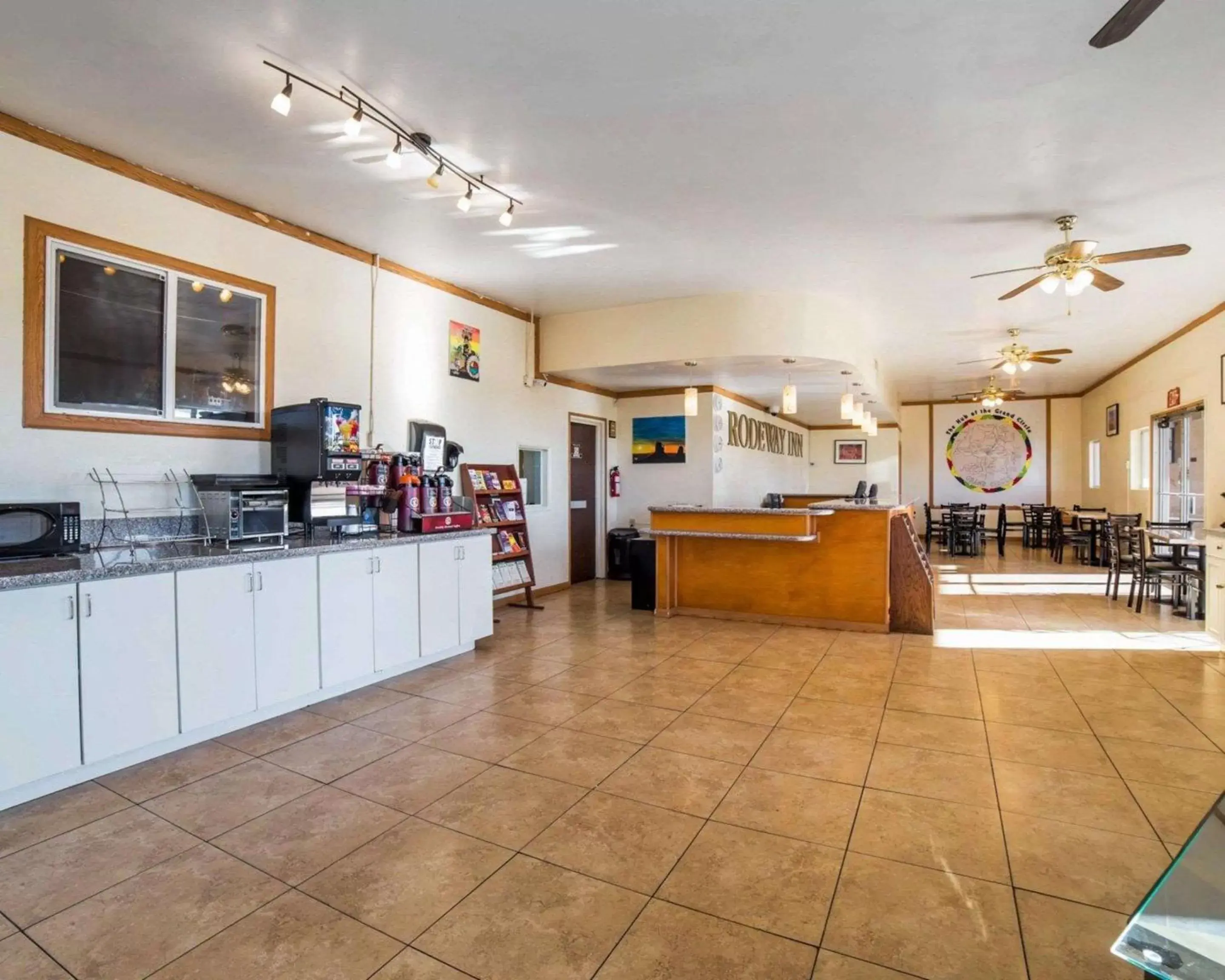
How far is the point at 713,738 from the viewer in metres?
3.33

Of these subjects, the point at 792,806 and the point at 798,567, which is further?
the point at 798,567

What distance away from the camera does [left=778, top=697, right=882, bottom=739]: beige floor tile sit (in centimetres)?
344

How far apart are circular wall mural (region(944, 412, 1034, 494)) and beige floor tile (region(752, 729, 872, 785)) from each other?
12.6 meters

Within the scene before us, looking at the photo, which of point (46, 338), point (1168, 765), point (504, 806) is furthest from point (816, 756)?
point (46, 338)

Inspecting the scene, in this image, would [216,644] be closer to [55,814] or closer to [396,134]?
[55,814]

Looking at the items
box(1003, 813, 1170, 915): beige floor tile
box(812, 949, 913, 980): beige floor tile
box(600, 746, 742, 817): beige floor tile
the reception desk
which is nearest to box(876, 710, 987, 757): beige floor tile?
box(1003, 813, 1170, 915): beige floor tile

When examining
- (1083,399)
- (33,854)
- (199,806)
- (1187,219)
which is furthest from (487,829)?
(1083,399)

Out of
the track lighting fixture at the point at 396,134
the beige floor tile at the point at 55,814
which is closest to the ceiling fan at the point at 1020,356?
the track lighting fixture at the point at 396,134

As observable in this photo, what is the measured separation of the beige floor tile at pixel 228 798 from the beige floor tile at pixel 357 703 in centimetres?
67

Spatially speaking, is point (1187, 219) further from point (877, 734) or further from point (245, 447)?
point (245, 447)

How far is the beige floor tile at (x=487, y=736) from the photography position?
125 inches

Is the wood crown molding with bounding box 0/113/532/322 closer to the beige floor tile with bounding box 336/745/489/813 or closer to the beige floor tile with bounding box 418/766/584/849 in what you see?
the beige floor tile with bounding box 336/745/489/813

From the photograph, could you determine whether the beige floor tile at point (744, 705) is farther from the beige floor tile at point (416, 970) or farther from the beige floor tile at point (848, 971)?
the beige floor tile at point (416, 970)

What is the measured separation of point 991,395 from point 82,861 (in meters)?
11.6
